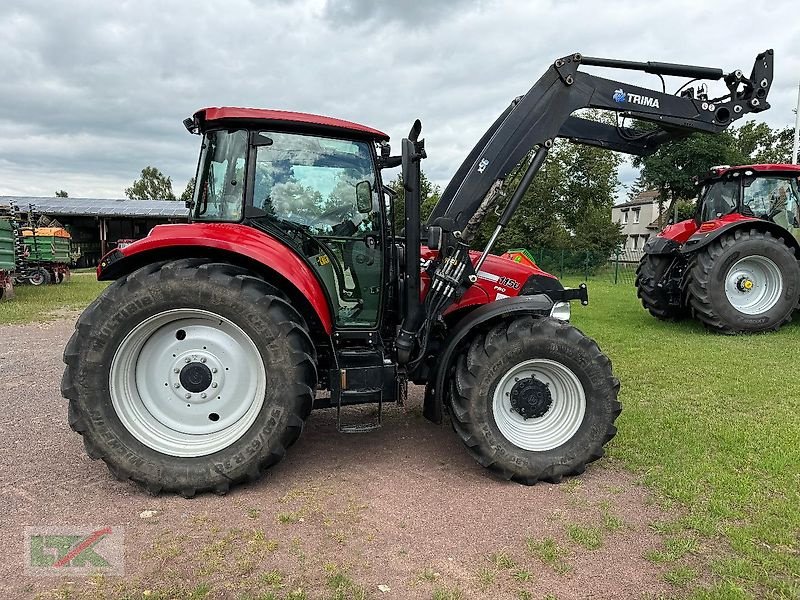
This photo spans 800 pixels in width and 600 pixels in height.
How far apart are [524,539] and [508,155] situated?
2634 millimetres

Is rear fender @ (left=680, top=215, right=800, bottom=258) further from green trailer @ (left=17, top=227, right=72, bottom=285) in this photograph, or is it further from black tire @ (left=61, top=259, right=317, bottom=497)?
green trailer @ (left=17, top=227, right=72, bottom=285)

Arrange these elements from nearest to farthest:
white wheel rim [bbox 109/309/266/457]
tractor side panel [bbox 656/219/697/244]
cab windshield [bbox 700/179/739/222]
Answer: white wheel rim [bbox 109/309/266/457] → cab windshield [bbox 700/179/739/222] → tractor side panel [bbox 656/219/697/244]

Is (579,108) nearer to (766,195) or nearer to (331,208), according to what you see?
(331,208)

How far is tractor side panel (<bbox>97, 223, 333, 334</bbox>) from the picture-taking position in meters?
3.53

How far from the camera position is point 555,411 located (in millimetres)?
4000

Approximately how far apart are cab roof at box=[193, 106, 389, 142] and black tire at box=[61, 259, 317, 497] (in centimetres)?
99

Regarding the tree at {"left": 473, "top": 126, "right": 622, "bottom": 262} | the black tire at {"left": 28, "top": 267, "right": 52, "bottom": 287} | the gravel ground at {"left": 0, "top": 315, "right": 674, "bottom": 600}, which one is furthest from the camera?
the tree at {"left": 473, "top": 126, "right": 622, "bottom": 262}

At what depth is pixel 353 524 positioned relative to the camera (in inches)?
127

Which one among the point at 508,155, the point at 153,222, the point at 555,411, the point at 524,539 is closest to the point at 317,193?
the point at 508,155

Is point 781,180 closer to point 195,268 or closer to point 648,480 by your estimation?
point 648,480

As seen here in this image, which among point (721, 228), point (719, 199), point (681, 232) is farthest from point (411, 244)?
point (719, 199)

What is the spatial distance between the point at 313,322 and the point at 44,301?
13094 millimetres

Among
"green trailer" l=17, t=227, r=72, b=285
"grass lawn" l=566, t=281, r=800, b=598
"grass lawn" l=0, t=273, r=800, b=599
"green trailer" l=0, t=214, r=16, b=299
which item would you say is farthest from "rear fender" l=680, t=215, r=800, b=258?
"green trailer" l=17, t=227, r=72, b=285

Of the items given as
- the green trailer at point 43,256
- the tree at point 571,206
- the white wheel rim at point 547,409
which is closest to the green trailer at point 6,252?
the green trailer at point 43,256
